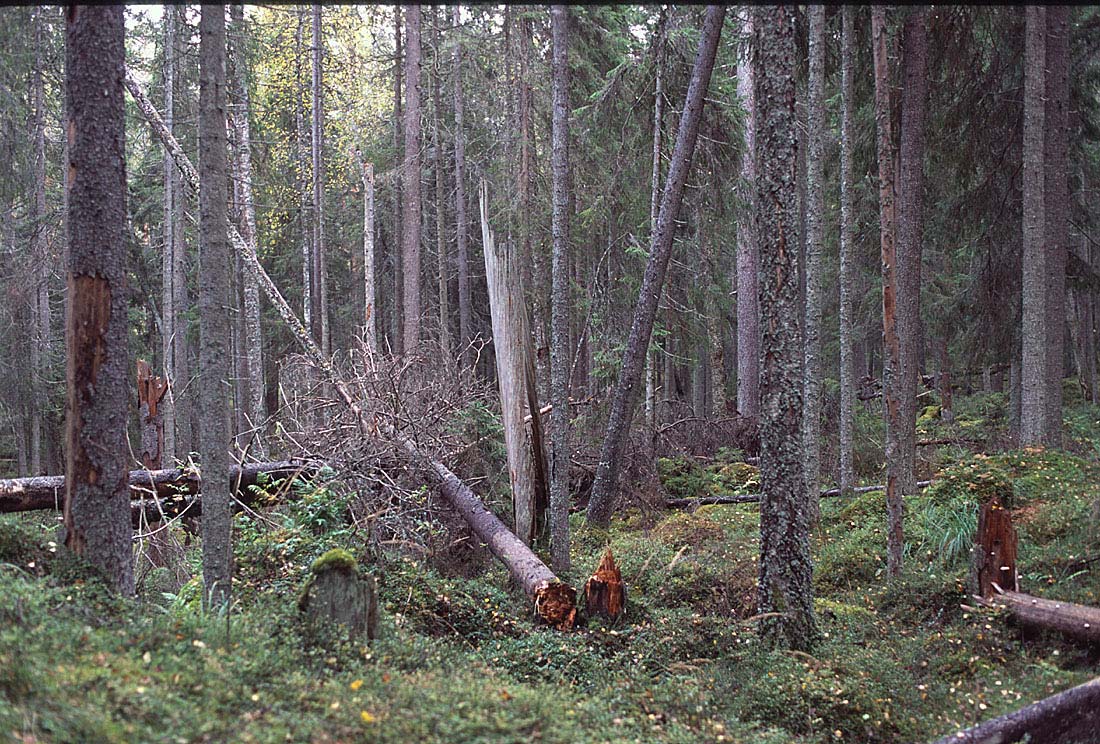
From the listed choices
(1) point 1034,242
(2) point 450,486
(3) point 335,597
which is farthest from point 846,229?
(3) point 335,597

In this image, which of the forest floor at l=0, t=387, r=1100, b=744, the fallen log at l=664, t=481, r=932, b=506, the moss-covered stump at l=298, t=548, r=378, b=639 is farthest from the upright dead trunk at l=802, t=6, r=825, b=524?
the moss-covered stump at l=298, t=548, r=378, b=639

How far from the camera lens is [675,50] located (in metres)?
13.1

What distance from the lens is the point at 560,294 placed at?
935 cm

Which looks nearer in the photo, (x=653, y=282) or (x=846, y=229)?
(x=653, y=282)

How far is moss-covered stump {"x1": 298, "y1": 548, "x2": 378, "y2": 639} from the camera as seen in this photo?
540cm

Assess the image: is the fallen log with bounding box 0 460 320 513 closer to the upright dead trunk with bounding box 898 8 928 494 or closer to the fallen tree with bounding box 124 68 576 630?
the fallen tree with bounding box 124 68 576 630

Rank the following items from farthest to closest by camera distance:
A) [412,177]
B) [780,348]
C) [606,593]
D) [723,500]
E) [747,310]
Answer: [747,310]
[412,177]
[723,500]
[606,593]
[780,348]

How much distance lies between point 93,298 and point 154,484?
4.87 metres

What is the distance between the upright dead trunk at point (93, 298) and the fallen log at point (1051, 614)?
7.39 metres

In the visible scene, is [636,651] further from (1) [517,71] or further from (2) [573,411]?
(1) [517,71]

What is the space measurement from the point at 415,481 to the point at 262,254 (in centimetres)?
2071

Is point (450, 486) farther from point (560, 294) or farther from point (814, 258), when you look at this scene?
point (814, 258)

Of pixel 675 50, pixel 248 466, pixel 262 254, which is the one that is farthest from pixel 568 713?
pixel 262 254

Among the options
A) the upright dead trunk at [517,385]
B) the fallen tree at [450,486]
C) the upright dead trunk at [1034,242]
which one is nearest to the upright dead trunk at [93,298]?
the fallen tree at [450,486]
